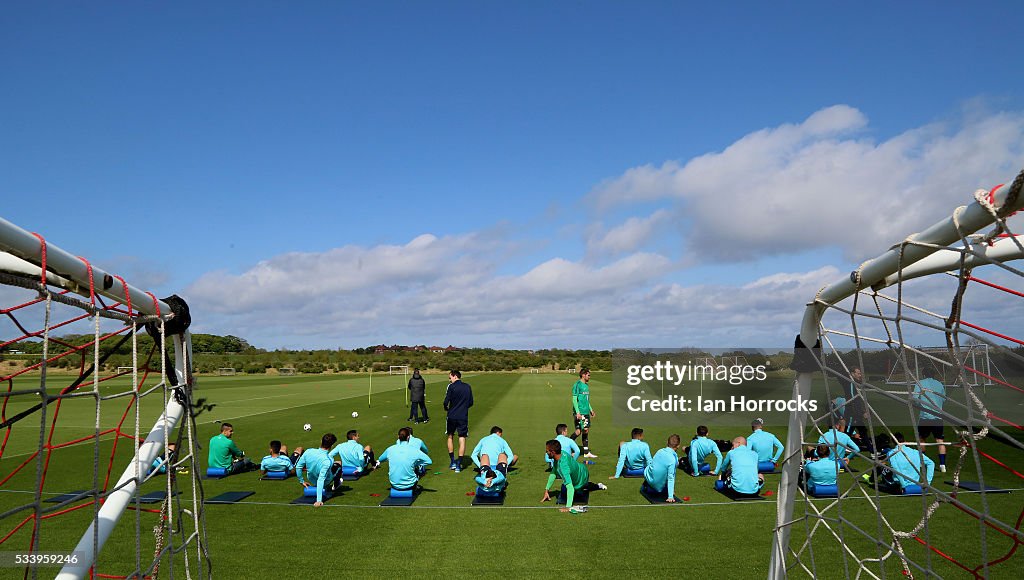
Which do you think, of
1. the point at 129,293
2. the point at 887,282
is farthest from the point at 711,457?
the point at 129,293

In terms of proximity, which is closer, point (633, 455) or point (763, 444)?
point (763, 444)

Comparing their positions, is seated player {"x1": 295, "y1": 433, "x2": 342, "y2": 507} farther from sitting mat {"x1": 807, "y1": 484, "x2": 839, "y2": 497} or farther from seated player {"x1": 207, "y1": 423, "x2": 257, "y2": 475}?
sitting mat {"x1": 807, "y1": 484, "x2": 839, "y2": 497}

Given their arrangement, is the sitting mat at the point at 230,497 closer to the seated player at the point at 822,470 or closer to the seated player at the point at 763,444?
the seated player at the point at 822,470

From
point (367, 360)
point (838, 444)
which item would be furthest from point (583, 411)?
point (367, 360)

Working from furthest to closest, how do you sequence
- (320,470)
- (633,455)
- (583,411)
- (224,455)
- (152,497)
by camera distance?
(583,411)
(224,455)
(633,455)
(320,470)
(152,497)

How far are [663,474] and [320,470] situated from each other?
5225 millimetres

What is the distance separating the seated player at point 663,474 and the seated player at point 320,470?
498 cm

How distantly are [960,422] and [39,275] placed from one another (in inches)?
196

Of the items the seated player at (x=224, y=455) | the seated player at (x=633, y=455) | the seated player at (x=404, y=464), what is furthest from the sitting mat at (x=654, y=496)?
the seated player at (x=224, y=455)

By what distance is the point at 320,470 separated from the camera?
374 inches

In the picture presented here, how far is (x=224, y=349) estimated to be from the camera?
80875 mm

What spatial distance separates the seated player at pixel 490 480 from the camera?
30.7ft

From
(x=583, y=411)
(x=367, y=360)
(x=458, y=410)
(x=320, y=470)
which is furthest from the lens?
(x=367, y=360)

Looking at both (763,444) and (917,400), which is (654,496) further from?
(917,400)
